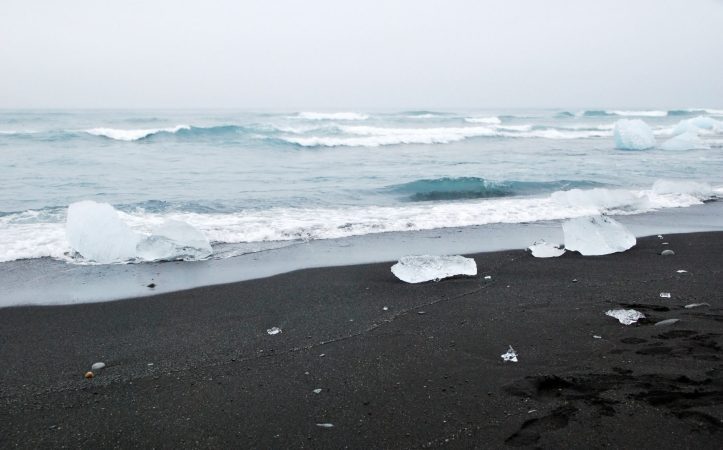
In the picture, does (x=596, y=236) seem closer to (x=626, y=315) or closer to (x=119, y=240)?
(x=626, y=315)

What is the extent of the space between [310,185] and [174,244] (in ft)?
19.6

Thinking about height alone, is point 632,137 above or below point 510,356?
below

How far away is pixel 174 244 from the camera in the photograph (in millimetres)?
6293

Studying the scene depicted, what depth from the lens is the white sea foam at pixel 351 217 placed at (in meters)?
7.16

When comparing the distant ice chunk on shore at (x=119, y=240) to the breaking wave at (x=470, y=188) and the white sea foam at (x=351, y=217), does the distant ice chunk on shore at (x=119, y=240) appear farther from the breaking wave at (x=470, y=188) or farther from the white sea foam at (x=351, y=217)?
the breaking wave at (x=470, y=188)

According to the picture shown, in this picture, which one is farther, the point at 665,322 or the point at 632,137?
the point at 632,137

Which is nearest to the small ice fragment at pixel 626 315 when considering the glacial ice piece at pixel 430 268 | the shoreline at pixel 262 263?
the glacial ice piece at pixel 430 268

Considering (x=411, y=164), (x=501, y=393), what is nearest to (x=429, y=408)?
(x=501, y=393)

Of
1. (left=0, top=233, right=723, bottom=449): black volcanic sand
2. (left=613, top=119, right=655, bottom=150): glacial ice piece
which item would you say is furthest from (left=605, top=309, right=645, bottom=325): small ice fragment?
(left=613, top=119, right=655, bottom=150): glacial ice piece

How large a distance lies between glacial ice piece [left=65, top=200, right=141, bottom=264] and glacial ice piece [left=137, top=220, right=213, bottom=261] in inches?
A: 6.9


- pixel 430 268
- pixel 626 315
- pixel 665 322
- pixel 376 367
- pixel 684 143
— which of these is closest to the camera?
pixel 376 367

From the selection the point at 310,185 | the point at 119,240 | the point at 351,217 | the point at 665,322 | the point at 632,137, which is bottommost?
the point at 310,185

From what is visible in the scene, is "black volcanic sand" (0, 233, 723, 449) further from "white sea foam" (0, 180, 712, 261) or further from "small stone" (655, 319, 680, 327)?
"white sea foam" (0, 180, 712, 261)

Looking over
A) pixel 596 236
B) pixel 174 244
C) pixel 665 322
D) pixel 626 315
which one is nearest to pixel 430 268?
pixel 626 315
